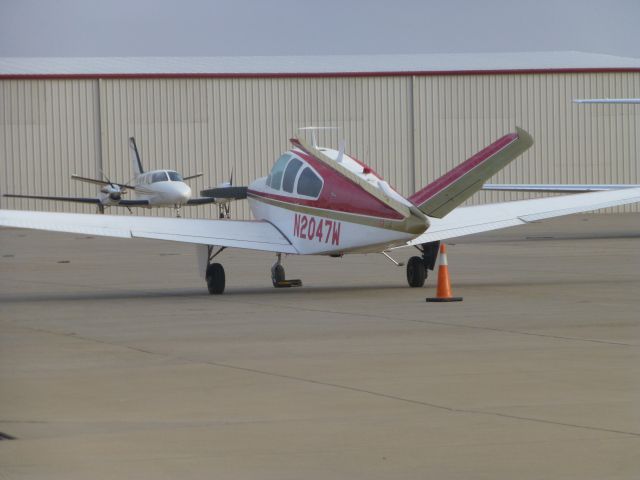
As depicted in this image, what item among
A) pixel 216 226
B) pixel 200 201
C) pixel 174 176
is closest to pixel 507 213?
pixel 216 226

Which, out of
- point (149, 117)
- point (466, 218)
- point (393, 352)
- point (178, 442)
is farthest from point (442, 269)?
point (149, 117)

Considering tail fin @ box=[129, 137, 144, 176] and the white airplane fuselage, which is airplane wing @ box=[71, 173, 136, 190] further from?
tail fin @ box=[129, 137, 144, 176]

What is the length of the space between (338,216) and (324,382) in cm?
819

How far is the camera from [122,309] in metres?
17.1

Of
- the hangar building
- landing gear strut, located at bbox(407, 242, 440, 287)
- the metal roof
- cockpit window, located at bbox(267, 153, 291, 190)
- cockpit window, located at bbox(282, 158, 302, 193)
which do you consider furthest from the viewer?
the metal roof

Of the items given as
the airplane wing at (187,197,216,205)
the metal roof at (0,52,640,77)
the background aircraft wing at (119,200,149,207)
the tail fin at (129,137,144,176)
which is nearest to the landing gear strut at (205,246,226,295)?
the background aircraft wing at (119,200,149,207)

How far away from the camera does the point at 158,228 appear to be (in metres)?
19.1

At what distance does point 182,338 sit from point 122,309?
12.3 ft

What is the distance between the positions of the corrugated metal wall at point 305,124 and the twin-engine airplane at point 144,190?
1.67 meters

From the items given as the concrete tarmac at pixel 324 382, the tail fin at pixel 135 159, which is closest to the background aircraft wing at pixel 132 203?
the tail fin at pixel 135 159

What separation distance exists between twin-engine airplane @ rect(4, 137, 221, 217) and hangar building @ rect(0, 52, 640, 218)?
1.75 m

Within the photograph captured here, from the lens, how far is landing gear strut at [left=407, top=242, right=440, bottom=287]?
64.5ft

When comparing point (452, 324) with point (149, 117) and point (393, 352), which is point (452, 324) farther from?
point (149, 117)

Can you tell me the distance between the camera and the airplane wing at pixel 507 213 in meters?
19.4
